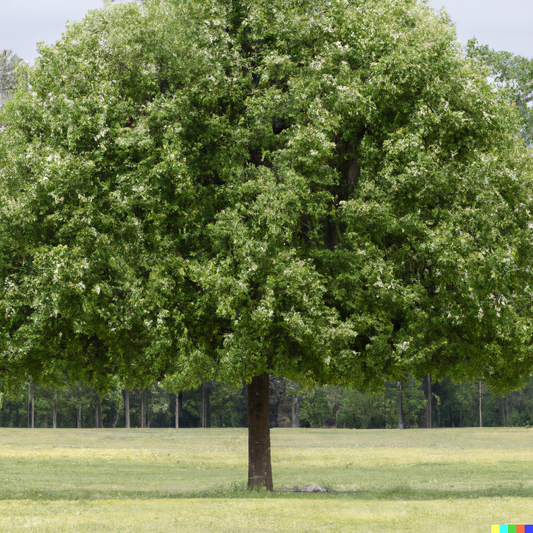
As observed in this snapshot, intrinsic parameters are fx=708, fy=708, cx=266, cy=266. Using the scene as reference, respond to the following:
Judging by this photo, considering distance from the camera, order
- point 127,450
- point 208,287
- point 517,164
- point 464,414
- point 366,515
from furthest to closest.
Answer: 1. point 464,414
2. point 127,450
3. point 517,164
4. point 208,287
5. point 366,515

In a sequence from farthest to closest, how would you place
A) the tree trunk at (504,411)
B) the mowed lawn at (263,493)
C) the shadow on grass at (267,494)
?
1. the tree trunk at (504,411)
2. the shadow on grass at (267,494)
3. the mowed lawn at (263,493)

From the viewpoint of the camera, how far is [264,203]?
1811 cm

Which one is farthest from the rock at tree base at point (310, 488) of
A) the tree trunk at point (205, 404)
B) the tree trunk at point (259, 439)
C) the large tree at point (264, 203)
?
the tree trunk at point (205, 404)

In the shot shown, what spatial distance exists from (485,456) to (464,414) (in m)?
67.0

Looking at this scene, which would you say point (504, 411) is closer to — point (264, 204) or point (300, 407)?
point (300, 407)

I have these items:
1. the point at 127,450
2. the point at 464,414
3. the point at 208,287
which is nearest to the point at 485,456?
the point at 127,450

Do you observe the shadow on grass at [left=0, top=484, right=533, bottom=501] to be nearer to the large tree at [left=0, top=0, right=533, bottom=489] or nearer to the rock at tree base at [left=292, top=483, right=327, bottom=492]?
the rock at tree base at [left=292, top=483, right=327, bottom=492]

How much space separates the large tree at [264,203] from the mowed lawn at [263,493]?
359 centimetres

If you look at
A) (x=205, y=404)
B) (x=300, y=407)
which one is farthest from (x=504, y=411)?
(x=205, y=404)

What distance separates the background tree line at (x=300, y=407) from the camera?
92.2m

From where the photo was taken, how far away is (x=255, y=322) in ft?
58.9

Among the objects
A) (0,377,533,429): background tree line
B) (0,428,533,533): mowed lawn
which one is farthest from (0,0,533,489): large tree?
(0,377,533,429): background tree line

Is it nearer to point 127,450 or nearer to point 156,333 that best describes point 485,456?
point 127,450

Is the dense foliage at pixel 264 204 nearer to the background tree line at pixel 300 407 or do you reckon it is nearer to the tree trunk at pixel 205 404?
the background tree line at pixel 300 407
